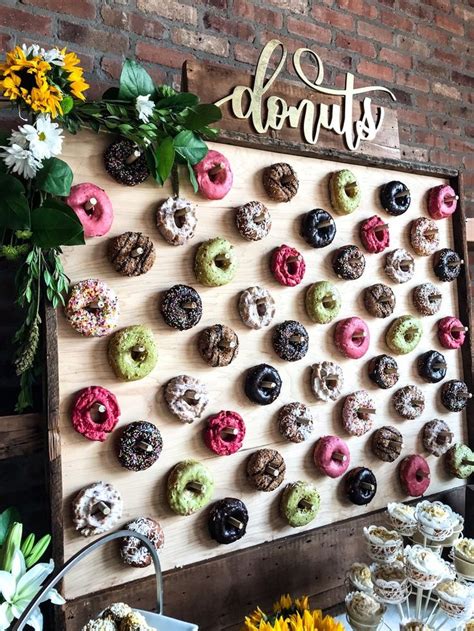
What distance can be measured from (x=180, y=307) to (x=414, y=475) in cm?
94

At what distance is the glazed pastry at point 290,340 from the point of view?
152 centimetres

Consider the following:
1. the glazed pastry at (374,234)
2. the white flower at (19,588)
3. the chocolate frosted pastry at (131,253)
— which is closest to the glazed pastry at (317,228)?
the glazed pastry at (374,234)

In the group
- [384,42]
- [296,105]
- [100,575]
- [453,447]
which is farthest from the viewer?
[384,42]

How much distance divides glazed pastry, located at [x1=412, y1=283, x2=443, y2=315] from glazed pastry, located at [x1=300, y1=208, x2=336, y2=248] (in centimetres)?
41

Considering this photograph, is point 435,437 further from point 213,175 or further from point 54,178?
point 54,178

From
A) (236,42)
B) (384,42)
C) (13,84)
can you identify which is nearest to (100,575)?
(13,84)

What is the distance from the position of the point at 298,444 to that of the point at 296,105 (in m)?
0.93

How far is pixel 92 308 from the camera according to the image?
1.24 metres

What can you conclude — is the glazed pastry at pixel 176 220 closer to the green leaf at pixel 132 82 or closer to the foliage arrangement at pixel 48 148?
the foliage arrangement at pixel 48 148

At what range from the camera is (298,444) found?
5.11 ft

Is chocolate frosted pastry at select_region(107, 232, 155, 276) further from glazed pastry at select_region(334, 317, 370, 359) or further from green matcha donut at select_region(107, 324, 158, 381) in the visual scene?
glazed pastry at select_region(334, 317, 370, 359)

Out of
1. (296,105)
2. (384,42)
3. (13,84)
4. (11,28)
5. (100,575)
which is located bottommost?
(100,575)

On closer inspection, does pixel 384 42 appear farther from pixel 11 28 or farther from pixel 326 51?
pixel 11 28

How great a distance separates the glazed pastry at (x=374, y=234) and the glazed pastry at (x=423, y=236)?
0.15 metres
